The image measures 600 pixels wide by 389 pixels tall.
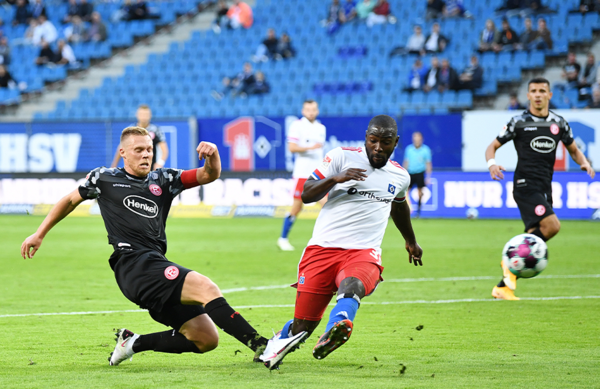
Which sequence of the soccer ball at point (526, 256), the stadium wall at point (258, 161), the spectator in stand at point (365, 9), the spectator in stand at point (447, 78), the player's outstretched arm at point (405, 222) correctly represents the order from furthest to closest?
1. the spectator in stand at point (365, 9)
2. the spectator in stand at point (447, 78)
3. the stadium wall at point (258, 161)
4. the soccer ball at point (526, 256)
5. the player's outstretched arm at point (405, 222)

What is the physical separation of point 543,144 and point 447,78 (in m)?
14.1

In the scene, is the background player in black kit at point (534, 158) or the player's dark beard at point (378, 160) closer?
the player's dark beard at point (378, 160)

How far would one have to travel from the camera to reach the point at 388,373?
5.36 meters

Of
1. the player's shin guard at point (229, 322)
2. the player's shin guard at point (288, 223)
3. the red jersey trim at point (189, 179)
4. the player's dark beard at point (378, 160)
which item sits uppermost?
the player's dark beard at point (378, 160)

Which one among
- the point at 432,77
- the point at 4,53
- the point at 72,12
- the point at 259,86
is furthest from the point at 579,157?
the point at 4,53

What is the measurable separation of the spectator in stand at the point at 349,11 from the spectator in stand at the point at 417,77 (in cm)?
429

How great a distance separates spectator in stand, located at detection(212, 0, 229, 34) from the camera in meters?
28.9

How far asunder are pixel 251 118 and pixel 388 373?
17.4 metres

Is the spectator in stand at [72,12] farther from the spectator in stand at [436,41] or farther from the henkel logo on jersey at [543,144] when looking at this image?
the henkel logo on jersey at [543,144]

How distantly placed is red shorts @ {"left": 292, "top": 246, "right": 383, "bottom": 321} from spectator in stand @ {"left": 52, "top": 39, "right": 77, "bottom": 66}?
87.0 feet

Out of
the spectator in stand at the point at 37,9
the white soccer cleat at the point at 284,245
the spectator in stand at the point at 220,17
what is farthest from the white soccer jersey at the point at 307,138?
the spectator in stand at the point at 37,9

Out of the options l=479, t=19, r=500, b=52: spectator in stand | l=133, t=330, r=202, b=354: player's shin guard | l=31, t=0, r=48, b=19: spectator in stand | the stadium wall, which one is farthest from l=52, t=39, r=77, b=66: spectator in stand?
l=133, t=330, r=202, b=354: player's shin guard

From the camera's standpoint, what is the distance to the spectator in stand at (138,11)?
31.0 metres

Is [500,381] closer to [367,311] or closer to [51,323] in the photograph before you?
[367,311]
